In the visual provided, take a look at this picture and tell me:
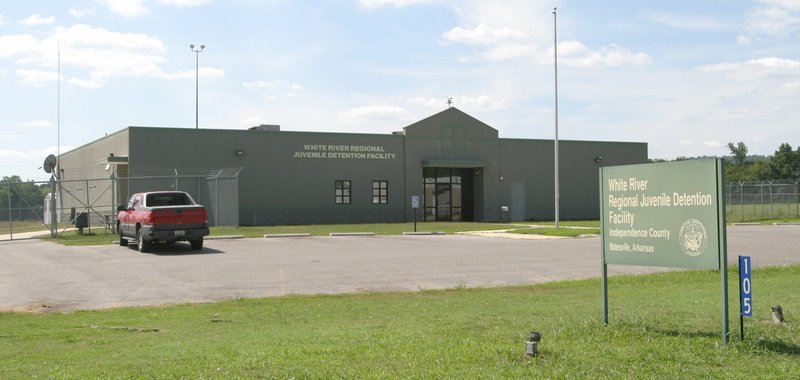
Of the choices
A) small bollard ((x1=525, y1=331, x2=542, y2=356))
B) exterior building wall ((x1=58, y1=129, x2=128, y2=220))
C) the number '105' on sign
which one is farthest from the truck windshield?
the number '105' on sign

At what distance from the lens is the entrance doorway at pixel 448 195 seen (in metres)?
51.6

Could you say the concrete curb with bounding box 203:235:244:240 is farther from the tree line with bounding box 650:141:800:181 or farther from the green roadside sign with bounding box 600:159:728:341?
the tree line with bounding box 650:141:800:181

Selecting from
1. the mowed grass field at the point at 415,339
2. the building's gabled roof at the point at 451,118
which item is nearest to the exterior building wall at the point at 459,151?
the building's gabled roof at the point at 451,118

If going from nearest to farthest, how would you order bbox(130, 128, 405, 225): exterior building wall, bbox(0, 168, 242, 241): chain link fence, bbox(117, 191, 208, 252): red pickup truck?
bbox(117, 191, 208, 252): red pickup truck
bbox(0, 168, 242, 241): chain link fence
bbox(130, 128, 405, 225): exterior building wall

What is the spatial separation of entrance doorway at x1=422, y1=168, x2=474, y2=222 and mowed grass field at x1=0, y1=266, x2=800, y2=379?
3822cm

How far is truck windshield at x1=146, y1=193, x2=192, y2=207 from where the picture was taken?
25516 mm

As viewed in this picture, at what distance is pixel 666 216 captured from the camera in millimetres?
8344

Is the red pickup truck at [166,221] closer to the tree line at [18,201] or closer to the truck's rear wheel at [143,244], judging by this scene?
the truck's rear wheel at [143,244]

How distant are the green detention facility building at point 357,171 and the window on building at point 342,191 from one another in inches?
2.3

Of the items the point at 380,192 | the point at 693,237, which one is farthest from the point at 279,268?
the point at 380,192

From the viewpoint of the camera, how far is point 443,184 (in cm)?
5234

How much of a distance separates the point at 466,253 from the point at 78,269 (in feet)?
34.2

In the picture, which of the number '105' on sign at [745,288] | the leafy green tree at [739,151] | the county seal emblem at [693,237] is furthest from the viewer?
the leafy green tree at [739,151]

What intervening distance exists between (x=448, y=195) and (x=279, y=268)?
3418 centimetres
